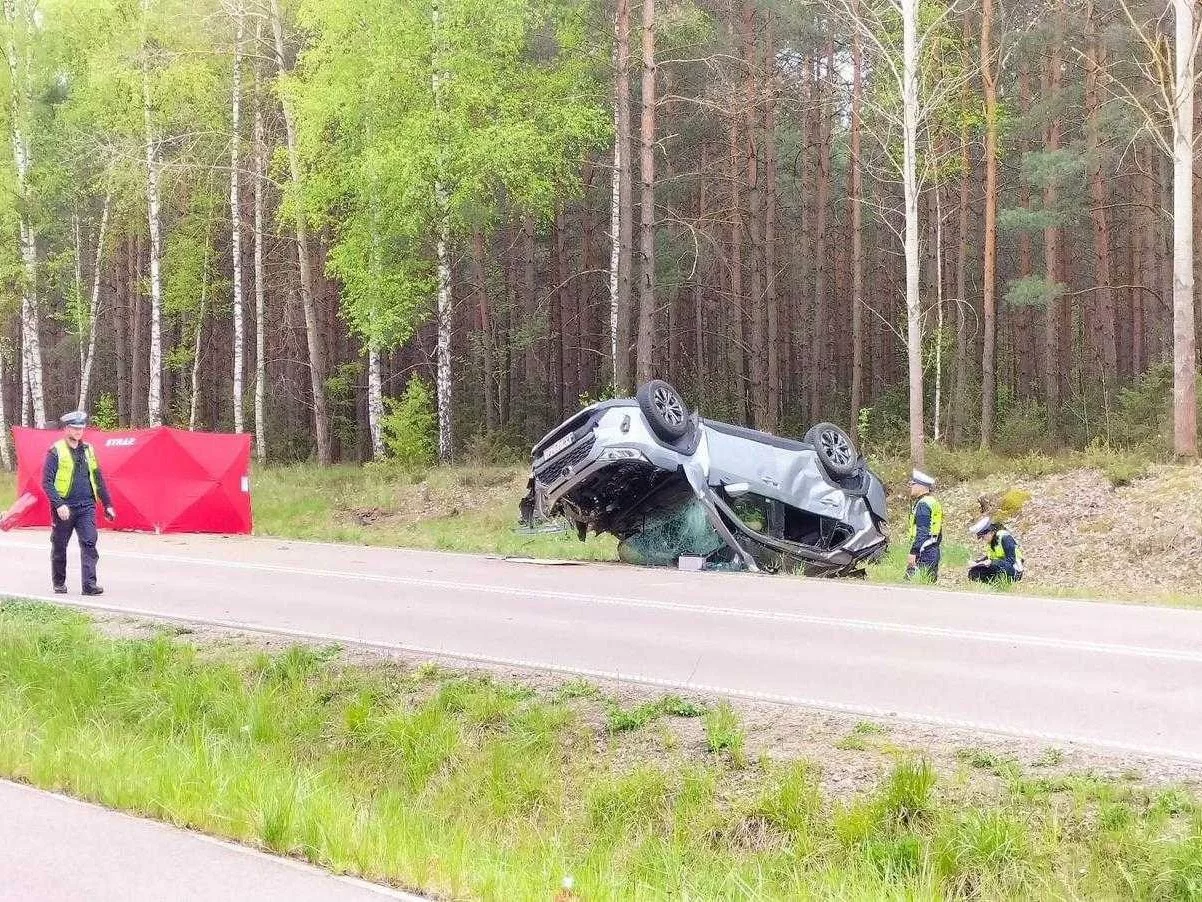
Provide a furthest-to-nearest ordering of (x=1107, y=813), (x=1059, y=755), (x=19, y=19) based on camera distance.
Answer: (x=19, y=19) < (x=1059, y=755) < (x=1107, y=813)

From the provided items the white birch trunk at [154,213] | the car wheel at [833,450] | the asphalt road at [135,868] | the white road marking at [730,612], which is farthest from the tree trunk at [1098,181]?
the asphalt road at [135,868]

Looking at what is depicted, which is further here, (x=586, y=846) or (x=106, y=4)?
(x=106, y=4)

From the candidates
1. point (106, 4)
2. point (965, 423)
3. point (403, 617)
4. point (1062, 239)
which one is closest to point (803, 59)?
point (1062, 239)

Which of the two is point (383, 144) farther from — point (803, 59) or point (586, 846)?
point (586, 846)

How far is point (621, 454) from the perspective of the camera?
13.0 metres

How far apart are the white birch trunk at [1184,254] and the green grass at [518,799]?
1632 cm

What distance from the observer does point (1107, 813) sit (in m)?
5.00

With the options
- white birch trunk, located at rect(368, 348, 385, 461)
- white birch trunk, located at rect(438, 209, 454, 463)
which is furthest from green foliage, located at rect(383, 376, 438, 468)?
white birch trunk, located at rect(438, 209, 454, 463)

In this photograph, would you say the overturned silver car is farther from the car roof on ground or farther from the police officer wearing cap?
the police officer wearing cap

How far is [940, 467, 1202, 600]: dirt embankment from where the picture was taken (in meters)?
17.0

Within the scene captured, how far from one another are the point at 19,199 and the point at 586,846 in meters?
34.3

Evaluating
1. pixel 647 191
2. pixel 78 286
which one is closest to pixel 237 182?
pixel 78 286

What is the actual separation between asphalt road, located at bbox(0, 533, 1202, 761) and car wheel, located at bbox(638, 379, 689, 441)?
159 cm

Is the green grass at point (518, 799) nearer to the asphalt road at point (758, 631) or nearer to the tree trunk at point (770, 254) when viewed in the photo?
the asphalt road at point (758, 631)
